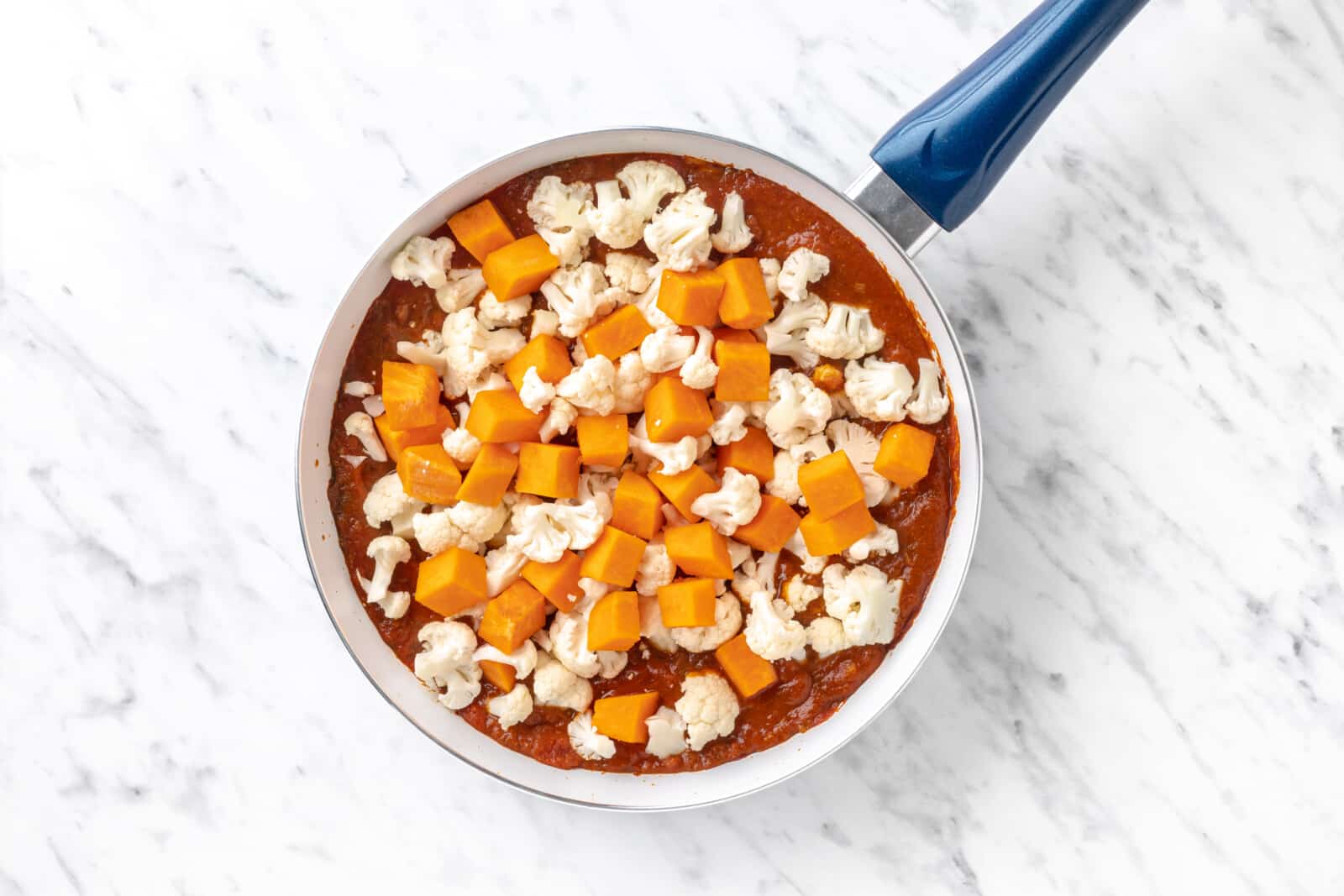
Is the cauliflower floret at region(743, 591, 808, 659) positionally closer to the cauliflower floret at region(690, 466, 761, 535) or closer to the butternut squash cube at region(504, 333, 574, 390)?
the cauliflower floret at region(690, 466, 761, 535)

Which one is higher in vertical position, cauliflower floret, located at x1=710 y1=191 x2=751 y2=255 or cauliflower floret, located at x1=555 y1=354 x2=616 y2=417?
cauliflower floret, located at x1=710 y1=191 x2=751 y2=255

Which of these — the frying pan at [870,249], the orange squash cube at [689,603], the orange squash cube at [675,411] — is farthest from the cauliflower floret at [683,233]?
the orange squash cube at [689,603]

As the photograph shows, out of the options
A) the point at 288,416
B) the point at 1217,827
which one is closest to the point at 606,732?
Answer: the point at 288,416

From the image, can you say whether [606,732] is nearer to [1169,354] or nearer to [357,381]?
[357,381]

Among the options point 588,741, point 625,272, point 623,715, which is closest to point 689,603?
point 623,715

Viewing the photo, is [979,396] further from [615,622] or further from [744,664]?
[615,622]

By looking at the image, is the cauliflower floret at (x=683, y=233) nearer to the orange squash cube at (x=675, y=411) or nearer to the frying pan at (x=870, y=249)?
the frying pan at (x=870, y=249)

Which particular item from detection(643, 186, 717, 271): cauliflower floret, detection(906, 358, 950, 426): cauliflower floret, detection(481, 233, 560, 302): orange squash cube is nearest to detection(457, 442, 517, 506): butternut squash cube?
detection(481, 233, 560, 302): orange squash cube
